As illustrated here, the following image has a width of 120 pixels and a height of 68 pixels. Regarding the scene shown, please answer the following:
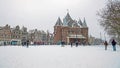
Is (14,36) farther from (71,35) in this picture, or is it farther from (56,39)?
(71,35)

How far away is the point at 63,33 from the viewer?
81.2 m

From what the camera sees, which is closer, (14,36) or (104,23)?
(104,23)

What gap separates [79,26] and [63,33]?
768 cm

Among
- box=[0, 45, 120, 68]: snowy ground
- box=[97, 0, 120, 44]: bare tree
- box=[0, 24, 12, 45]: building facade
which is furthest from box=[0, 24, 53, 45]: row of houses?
box=[0, 45, 120, 68]: snowy ground

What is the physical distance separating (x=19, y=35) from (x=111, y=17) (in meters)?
56.8

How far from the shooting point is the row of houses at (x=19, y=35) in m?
75.2

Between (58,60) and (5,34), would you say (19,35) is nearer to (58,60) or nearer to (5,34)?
(5,34)

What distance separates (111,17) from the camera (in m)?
30.6

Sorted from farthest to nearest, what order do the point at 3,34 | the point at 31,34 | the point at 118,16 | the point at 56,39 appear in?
the point at 31,34
the point at 56,39
the point at 3,34
the point at 118,16

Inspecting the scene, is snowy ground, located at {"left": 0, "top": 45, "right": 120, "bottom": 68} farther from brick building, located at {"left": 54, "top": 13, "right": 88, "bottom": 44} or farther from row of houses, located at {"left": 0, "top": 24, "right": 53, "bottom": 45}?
brick building, located at {"left": 54, "top": 13, "right": 88, "bottom": 44}

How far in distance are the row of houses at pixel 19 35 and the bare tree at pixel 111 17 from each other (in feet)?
114

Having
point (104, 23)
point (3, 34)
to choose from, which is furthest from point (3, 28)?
point (104, 23)

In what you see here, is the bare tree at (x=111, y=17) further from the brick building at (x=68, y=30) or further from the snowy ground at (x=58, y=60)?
the brick building at (x=68, y=30)

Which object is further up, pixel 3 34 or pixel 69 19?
pixel 69 19
